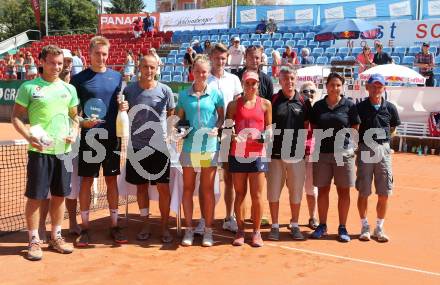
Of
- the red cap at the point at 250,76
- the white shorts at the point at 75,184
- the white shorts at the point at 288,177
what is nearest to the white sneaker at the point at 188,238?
the white shorts at the point at 288,177

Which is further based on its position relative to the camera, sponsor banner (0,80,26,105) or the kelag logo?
the kelag logo

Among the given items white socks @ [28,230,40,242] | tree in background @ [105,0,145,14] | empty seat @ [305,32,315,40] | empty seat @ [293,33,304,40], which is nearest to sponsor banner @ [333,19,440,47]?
empty seat @ [305,32,315,40]

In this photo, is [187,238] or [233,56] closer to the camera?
[187,238]

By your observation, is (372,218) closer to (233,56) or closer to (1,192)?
(1,192)

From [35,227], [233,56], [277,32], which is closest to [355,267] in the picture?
[35,227]

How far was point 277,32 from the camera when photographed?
27.5 m

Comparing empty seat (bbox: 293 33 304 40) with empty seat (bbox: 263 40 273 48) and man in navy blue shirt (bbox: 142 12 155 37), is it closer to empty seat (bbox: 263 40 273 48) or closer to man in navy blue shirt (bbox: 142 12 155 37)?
empty seat (bbox: 263 40 273 48)

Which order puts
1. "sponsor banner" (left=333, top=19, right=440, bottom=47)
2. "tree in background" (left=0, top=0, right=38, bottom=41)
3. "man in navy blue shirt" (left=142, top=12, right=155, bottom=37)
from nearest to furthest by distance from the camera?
"sponsor banner" (left=333, top=19, right=440, bottom=47), "man in navy blue shirt" (left=142, top=12, right=155, bottom=37), "tree in background" (left=0, top=0, right=38, bottom=41)

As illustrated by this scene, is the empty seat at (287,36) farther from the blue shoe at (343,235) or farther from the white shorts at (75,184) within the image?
the white shorts at (75,184)

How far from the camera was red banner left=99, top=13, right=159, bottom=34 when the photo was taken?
36.8 meters

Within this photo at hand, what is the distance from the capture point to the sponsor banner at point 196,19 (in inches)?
1264

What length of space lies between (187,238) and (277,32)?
22.3 meters

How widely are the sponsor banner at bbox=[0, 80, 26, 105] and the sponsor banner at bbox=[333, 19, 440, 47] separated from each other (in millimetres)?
15762

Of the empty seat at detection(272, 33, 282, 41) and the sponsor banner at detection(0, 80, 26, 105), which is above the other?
the empty seat at detection(272, 33, 282, 41)
